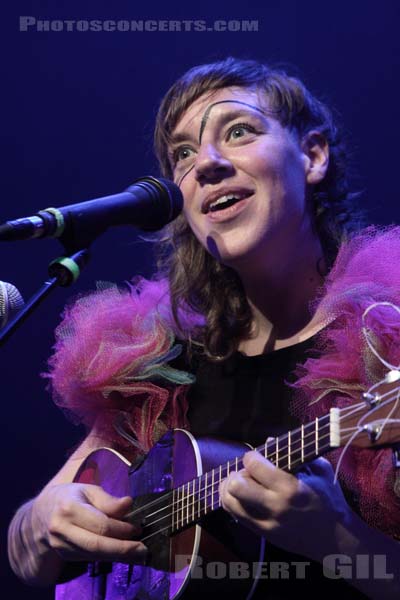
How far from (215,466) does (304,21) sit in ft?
4.79

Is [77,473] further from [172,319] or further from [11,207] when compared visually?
[11,207]

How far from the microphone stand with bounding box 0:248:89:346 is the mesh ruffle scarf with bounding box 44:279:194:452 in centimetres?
64

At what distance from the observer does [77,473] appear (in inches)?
72.7

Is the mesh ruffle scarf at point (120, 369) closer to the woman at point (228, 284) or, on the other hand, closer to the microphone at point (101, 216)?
the woman at point (228, 284)

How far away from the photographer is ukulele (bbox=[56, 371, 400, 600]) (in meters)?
1.28

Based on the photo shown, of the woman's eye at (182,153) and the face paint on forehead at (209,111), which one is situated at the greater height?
the face paint on forehead at (209,111)

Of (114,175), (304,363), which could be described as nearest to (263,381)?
(304,363)

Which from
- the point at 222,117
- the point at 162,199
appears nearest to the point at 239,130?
the point at 222,117

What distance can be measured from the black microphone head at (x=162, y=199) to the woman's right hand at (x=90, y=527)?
0.58 m

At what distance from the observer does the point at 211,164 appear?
1.77m

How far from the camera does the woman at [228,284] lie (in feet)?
5.54

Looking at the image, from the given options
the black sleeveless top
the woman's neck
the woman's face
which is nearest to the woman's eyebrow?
the woman's face

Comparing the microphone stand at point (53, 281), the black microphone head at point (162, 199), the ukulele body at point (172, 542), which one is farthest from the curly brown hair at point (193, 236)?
the microphone stand at point (53, 281)

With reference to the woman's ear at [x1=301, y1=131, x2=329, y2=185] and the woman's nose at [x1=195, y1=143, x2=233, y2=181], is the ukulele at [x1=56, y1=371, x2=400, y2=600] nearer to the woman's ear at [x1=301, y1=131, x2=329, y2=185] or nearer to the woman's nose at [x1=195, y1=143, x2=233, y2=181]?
the woman's nose at [x1=195, y1=143, x2=233, y2=181]
